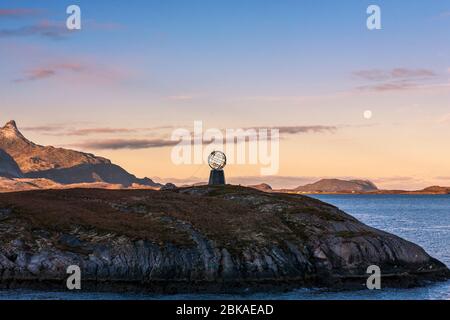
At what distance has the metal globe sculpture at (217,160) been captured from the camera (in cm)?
12444

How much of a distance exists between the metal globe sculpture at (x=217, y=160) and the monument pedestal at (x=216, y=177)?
863mm

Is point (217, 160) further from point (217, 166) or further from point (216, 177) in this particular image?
point (216, 177)

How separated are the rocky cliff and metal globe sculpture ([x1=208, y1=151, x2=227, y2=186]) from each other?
2711 centimetres

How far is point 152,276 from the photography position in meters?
73.7

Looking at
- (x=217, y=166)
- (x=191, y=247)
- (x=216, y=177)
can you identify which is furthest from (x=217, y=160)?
(x=191, y=247)

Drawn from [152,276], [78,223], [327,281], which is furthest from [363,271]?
[78,223]

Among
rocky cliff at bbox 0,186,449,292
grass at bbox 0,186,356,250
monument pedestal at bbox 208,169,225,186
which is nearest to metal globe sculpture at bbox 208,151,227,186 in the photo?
monument pedestal at bbox 208,169,225,186

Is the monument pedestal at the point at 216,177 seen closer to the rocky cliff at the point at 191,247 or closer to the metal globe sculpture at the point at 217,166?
the metal globe sculpture at the point at 217,166

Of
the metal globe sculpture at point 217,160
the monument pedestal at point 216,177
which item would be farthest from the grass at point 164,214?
the metal globe sculpture at point 217,160

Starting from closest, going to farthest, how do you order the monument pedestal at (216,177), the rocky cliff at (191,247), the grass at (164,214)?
the rocky cliff at (191,247) < the grass at (164,214) < the monument pedestal at (216,177)

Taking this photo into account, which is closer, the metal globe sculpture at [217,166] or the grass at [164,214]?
the grass at [164,214]

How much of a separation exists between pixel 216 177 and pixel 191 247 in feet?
156

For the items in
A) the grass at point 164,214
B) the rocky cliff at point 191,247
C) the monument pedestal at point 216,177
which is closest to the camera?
the rocky cliff at point 191,247

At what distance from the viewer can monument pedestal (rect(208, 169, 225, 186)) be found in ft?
410
